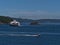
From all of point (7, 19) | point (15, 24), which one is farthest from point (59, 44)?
point (7, 19)

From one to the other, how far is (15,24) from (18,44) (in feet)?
329

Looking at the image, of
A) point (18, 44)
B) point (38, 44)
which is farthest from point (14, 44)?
point (38, 44)

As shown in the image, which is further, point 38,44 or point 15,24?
point 15,24

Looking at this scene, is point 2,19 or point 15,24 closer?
point 15,24

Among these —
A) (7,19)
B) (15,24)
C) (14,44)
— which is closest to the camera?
(14,44)

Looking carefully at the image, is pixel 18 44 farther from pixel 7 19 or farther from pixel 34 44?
pixel 7 19

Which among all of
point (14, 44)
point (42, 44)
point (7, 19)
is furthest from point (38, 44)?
point (7, 19)

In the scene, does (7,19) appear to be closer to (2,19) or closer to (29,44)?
(2,19)

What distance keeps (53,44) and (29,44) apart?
4.76 meters

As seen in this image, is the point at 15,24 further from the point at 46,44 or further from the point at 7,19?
the point at 46,44

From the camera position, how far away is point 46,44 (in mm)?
54531

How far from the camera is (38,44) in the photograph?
54281 mm

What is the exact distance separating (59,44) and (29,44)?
217 inches

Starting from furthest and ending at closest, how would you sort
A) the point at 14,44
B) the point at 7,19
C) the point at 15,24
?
the point at 7,19 → the point at 15,24 → the point at 14,44
